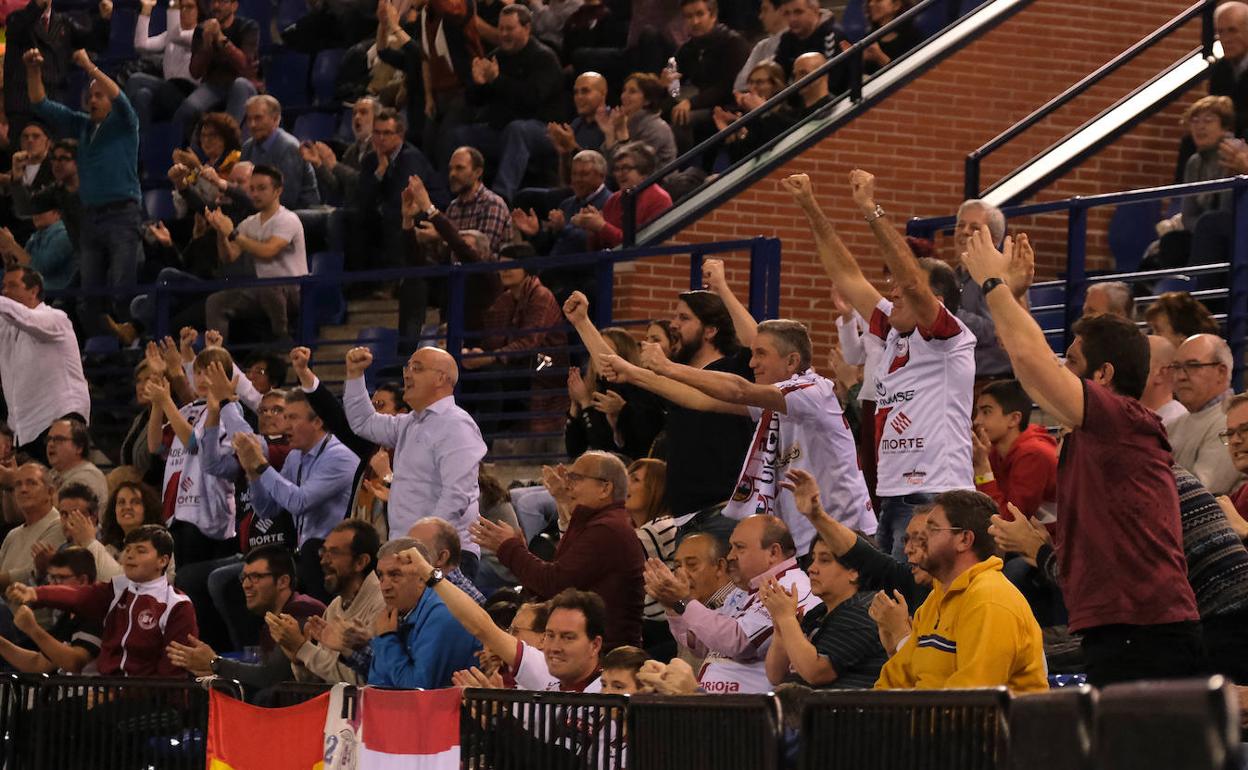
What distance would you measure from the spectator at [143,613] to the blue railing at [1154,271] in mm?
4625

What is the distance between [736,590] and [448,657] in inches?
49.9

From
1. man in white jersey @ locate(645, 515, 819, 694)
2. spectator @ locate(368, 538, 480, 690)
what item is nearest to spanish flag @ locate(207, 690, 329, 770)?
spectator @ locate(368, 538, 480, 690)

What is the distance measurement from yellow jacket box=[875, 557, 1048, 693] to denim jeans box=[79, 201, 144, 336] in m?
10.7

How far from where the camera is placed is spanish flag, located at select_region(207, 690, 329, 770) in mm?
7488

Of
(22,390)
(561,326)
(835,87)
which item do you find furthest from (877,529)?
(22,390)

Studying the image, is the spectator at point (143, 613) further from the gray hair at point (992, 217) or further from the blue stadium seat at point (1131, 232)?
the blue stadium seat at point (1131, 232)

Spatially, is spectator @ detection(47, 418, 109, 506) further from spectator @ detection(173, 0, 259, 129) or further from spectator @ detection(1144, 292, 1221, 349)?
spectator @ detection(1144, 292, 1221, 349)

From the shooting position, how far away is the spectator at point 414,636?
890cm

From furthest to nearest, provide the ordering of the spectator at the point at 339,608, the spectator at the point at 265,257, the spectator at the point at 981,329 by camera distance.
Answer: the spectator at the point at 265,257, the spectator at the point at 981,329, the spectator at the point at 339,608

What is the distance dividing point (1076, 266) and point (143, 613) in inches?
203

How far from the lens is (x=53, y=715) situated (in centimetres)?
809

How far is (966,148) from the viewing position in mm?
14859

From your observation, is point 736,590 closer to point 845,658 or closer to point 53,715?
point 845,658

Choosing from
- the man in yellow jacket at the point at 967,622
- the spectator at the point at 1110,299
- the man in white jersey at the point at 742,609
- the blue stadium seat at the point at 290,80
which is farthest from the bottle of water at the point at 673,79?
the man in yellow jacket at the point at 967,622
